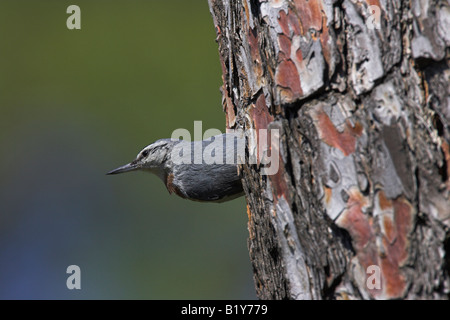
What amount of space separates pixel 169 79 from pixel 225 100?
240 cm

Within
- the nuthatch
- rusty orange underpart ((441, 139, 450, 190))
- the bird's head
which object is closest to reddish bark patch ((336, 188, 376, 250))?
rusty orange underpart ((441, 139, 450, 190))

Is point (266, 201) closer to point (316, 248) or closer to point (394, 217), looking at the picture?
point (316, 248)

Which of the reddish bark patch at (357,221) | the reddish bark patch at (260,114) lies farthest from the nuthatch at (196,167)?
the reddish bark patch at (357,221)

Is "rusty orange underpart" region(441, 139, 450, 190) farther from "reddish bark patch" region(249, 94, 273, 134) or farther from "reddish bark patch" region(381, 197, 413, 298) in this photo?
"reddish bark patch" region(249, 94, 273, 134)

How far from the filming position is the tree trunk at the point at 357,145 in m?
1.55

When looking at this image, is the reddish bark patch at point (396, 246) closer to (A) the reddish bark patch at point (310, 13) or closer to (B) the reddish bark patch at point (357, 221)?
(B) the reddish bark patch at point (357, 221)

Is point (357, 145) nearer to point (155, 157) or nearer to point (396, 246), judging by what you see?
point (396, 246)

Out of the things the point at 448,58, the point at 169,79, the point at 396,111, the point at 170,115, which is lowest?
the point at 396,111

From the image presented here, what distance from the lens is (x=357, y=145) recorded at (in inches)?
65.3

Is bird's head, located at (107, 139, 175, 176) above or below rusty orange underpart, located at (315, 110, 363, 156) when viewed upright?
above

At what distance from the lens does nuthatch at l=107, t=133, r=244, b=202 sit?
110 inches

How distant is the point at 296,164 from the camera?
183 cm

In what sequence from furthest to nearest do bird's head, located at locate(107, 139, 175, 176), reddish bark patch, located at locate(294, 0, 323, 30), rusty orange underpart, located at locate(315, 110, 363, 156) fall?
bird's head, located at locate(107, 139, 175, 176), reddish bark patch, located at locate(294, 0, 323, 30), rusty orange underpart, located at locate(315, 110, 363, 156)

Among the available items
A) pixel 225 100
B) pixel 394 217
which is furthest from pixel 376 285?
pixel 225 100
